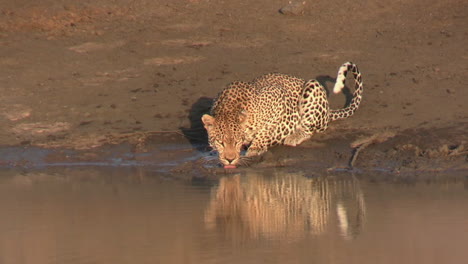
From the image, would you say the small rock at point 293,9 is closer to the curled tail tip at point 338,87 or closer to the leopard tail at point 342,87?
the leopard tail at point 342,87

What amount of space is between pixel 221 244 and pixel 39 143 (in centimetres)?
554

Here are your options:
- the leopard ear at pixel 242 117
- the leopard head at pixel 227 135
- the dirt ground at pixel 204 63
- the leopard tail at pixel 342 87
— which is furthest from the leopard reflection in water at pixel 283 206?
the leopard tail at pixel 342 87

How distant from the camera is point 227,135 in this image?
1188 centimetres

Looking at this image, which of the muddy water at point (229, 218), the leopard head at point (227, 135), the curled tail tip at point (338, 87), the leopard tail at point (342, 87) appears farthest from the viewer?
the curled tail tip at point (338, 87)

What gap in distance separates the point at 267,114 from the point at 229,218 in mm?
3357

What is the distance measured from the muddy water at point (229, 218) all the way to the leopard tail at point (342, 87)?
2.05 metres

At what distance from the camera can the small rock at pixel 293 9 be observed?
1838 centimetres

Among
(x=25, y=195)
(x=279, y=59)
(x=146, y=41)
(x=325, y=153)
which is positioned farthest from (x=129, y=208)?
(x=146, y=41)

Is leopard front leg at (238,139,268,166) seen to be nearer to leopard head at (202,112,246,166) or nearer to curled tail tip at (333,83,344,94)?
leopard head at (202,112,246,166)

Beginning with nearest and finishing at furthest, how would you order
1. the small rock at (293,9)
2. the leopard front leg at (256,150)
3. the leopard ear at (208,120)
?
the leopard ear at (208,120), the leopard front leg at (256,150), the small rock at (293,9)

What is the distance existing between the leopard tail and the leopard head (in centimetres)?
190

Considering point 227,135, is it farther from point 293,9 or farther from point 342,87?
point 293,9

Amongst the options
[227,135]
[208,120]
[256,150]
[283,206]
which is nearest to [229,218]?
[283,206]

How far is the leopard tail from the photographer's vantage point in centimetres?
1362
